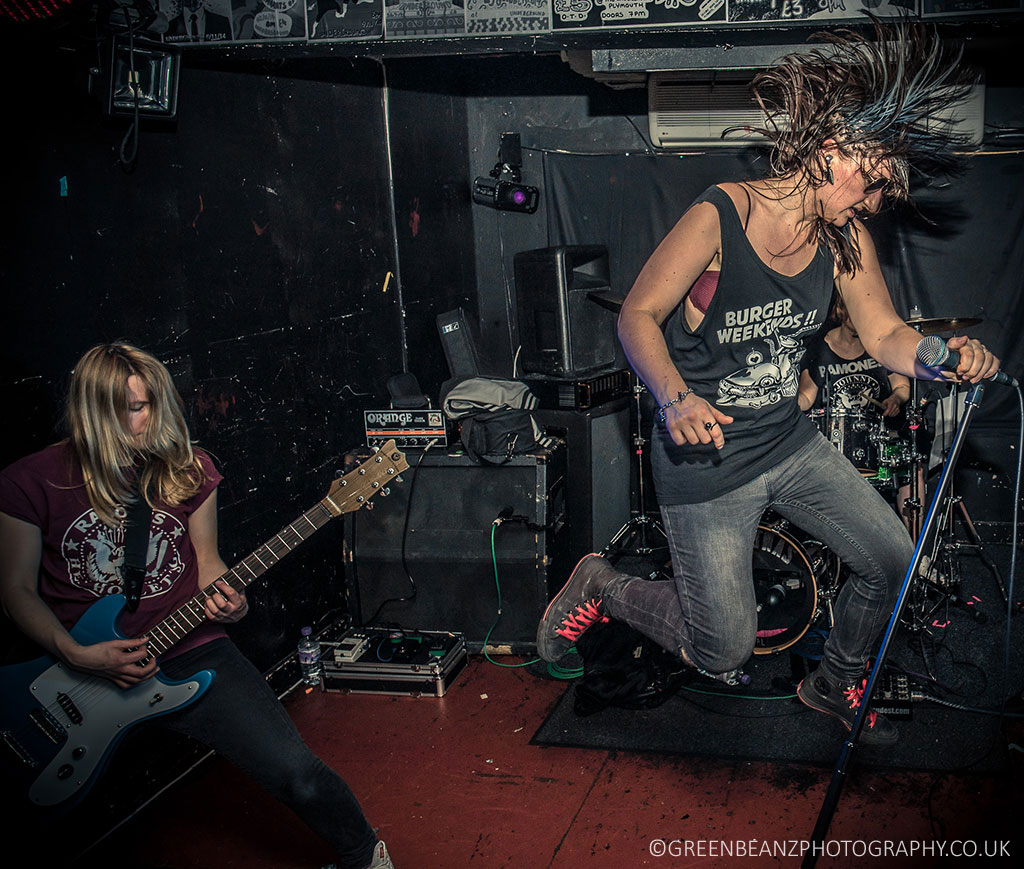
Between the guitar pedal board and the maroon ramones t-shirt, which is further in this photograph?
the guitar pedal board

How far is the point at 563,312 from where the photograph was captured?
4.75m

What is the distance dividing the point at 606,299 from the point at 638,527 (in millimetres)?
1450

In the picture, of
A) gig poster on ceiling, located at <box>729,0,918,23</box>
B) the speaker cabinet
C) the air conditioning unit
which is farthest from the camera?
the air conditioning unit

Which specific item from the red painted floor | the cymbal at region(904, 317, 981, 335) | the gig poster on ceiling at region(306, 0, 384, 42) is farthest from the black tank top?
the cymbal at region(904, 317, 981, 335)

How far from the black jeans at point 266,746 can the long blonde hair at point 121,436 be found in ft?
1.57

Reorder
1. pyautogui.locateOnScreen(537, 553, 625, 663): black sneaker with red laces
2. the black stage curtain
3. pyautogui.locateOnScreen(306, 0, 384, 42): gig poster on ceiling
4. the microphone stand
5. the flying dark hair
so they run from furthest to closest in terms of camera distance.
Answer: the black stage curtain → pyautogui.locateOnScreen(537, 553, 625, 663): black sneaker with red laces → pyautogui.locateOnScreen(306, 0, 384, 42): gig poster on ceiling → the flying dark hair → the microphone stand

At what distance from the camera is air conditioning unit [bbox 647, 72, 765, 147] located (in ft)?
17.7

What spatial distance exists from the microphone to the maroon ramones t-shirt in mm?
2054

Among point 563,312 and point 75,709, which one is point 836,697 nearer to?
point 75,709

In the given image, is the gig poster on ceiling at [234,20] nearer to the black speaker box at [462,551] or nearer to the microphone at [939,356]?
the black speaker box at [462,551]

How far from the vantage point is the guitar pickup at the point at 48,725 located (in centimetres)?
225

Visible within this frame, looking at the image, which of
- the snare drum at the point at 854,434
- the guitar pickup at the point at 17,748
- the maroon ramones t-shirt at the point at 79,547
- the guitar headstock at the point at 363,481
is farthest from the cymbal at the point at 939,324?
the guitar pickup at the point at 17,748

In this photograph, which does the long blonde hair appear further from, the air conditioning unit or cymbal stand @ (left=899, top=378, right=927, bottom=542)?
the air conditioning unit

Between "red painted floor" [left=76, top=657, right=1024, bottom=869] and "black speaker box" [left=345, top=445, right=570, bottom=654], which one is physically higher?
"black speaker box" [left=345, top=445, right=570, bottom=654]
